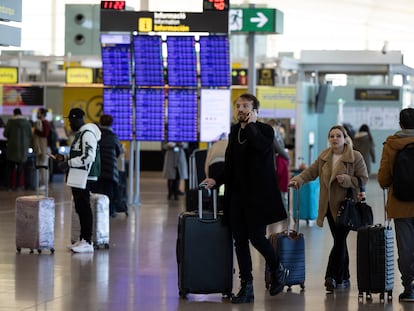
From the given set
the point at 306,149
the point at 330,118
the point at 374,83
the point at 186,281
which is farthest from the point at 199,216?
the point at 374,83

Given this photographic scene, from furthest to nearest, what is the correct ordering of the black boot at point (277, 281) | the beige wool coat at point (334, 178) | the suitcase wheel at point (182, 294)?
the beige wool coat at point (334, 178), the suitcase wheel at point (182, 294), the black boot at point (277, 281)

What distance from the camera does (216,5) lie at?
17.8m

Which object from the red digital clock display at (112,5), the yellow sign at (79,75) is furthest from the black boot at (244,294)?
the yellow sign at (79,75)

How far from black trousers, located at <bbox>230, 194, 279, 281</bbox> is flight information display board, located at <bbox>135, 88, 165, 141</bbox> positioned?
33.4 ft

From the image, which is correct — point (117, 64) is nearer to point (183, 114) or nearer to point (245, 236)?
point (183, 114)

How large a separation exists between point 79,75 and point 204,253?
21883 mm

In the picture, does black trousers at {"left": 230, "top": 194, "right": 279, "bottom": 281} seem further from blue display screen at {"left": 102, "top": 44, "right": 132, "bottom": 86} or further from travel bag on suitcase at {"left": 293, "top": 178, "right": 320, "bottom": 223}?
blue display screen at {"left": 102, "top": 44, "right": 132, "bottom": 86}

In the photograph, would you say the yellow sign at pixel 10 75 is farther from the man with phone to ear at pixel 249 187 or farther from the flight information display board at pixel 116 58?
the man with phone to ear at pixel 249 187

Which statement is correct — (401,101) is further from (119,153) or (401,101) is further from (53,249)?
(53,249)

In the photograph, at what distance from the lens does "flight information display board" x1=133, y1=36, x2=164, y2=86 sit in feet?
Result: 59.9

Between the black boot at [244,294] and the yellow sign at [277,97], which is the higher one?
the yellow sign at [277,97]

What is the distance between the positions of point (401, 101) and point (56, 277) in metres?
22.1

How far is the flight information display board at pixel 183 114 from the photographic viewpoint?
18.2 metres

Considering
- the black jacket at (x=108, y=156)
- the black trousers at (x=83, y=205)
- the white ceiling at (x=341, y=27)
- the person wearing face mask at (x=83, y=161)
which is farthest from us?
the white ceiling at (x=341, y=27)
